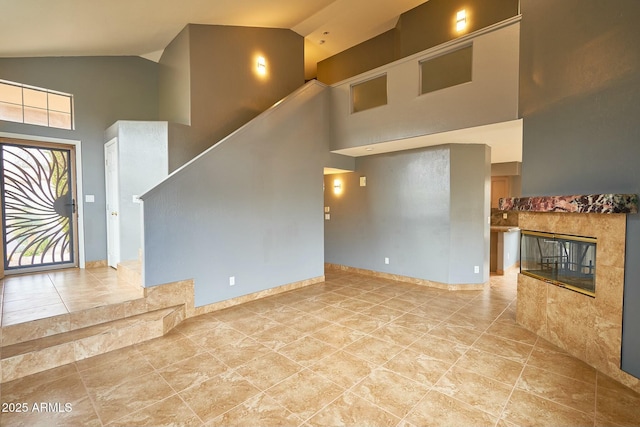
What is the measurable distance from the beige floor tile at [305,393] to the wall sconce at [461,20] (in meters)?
6.69

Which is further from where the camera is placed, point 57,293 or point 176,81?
point 176,81

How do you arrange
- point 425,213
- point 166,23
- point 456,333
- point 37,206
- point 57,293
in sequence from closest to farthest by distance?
point 456,333, point 57,293, point 37,206, point 166,23, point 425,213

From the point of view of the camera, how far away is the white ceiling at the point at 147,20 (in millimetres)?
3734

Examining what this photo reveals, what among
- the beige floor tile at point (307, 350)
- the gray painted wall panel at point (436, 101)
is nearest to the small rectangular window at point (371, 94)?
the gray painted wall panel at point (436, 101)

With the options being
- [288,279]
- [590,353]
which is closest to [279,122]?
[288,279]

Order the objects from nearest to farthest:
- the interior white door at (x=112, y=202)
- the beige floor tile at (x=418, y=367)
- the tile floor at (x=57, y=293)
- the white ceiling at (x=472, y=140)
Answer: the beige floor tile at (x=418, y=367) → the tile floor at (x=57, y=293) → the white ceiling at (x=472, y=140) → the interior white door at (x=112, y=202)

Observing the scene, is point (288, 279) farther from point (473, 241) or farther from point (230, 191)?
point (473, 241)

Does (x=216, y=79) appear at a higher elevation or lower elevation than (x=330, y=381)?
higher

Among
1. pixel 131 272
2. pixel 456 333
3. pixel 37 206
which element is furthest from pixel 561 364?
pixel 37 206

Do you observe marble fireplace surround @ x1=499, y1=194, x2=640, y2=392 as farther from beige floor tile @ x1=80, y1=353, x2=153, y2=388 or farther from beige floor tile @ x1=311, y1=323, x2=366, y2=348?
beige floor tile @ x1=80, y1=353, x2=153, y2=388

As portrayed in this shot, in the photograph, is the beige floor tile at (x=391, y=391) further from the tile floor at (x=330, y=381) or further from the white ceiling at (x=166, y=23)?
the white ceiling at (x=166, y=23)

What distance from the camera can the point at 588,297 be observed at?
2.74 metres

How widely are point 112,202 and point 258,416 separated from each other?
15.5 ft

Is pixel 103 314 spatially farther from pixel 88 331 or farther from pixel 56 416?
pixel 56 416
